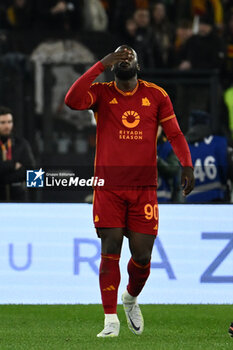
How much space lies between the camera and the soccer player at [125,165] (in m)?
8.29

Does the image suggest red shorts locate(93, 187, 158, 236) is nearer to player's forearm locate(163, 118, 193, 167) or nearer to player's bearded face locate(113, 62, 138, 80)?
player's forearm locate(163, 118, 193, 167)

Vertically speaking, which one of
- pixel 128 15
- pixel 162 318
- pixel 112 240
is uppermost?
pixel 128 15

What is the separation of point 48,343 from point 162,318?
74.9 inches

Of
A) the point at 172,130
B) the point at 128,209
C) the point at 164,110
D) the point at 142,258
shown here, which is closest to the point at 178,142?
the point at 172,130

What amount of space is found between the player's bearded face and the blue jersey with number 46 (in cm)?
348

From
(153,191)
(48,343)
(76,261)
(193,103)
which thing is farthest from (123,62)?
(193,103)

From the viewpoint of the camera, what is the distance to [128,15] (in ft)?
54.6

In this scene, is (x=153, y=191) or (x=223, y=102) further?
(x=223, y=102)

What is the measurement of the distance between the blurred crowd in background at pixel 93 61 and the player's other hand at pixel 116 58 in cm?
400

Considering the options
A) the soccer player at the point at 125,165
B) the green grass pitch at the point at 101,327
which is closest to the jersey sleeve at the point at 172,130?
the soccer player at the point at 125,165

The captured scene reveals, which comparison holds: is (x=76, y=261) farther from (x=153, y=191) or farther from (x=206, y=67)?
(x=206, y=67)

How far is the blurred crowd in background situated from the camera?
1418cm

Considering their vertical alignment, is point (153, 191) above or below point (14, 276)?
above

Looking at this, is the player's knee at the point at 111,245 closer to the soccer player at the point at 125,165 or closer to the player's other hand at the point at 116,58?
the soccer player at the point at 125,165
